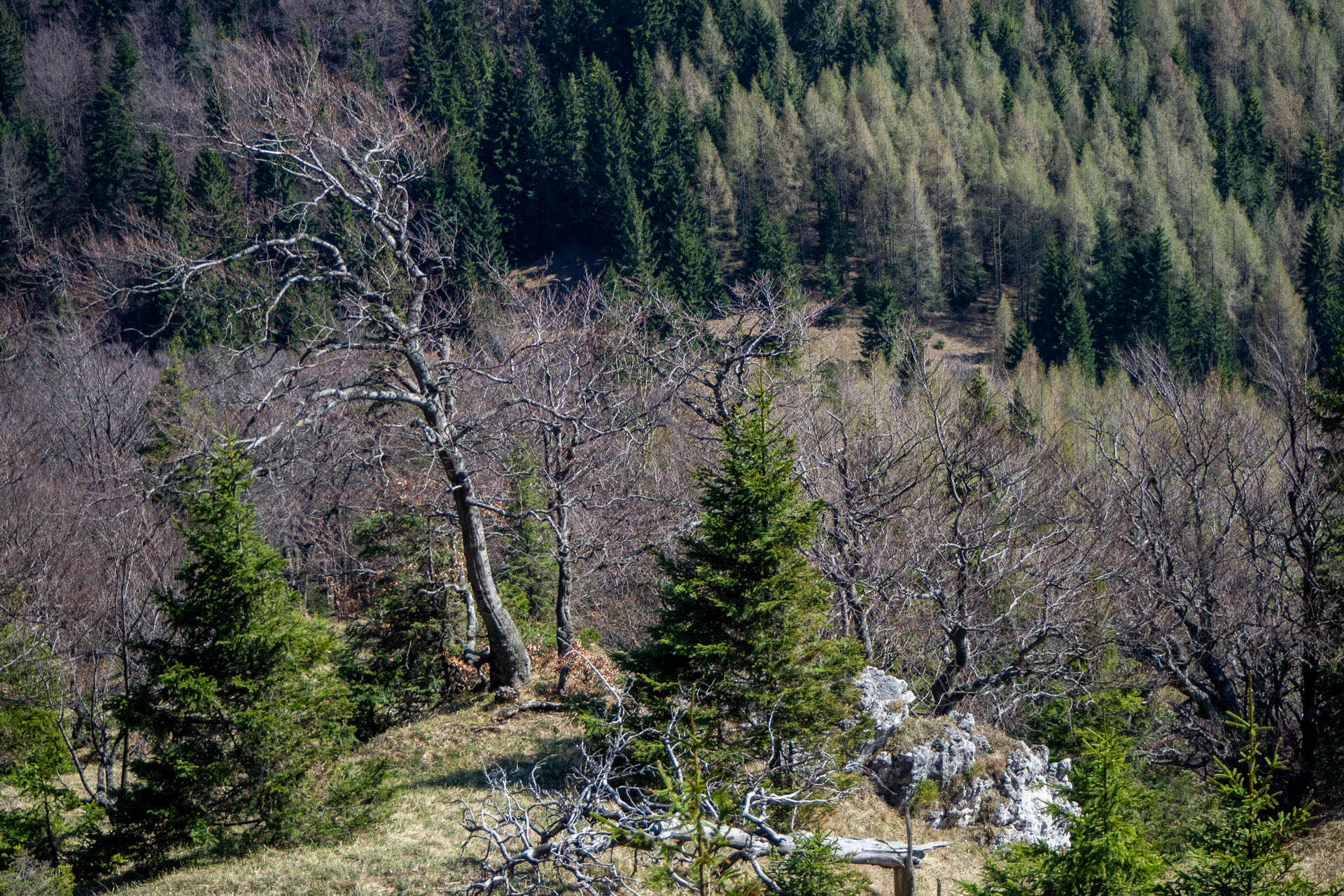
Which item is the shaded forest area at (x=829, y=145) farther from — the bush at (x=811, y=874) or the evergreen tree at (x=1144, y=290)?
the bush at (x=811, y=874)

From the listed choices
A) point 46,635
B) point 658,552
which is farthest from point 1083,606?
point 46,635

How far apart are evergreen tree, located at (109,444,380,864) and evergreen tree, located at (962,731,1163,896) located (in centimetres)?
716

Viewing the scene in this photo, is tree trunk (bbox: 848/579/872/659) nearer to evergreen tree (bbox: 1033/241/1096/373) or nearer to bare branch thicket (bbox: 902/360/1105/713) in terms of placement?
bare branch thicket (bbox: 902/360/1105/713)

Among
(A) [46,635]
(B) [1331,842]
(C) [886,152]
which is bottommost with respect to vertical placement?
(B) [1331,842]

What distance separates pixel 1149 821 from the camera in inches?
421

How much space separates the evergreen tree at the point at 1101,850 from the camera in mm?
7141

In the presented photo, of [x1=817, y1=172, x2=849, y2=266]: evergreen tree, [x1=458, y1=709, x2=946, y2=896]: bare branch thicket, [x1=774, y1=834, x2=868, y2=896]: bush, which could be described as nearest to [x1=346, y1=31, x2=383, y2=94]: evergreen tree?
[x1=817, y1=172, x2=849, y2=266]: evergreen tree

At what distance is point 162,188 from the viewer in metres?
62.8

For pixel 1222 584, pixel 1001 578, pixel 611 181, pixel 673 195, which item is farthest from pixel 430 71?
pixel 1222 584

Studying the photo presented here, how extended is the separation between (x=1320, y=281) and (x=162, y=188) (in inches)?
2896

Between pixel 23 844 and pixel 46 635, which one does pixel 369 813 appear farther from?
pixel 46 635

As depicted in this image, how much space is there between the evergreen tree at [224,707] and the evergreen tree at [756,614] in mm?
3770

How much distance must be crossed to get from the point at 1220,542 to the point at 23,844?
18780mm

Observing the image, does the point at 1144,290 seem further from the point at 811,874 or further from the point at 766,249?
the point at 811,874
